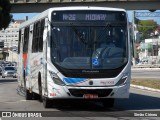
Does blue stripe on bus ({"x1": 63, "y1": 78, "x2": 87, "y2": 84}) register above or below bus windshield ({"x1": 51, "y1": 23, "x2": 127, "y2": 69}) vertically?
below

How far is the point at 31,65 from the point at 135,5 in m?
40.5

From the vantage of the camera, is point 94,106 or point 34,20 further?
point 34,20

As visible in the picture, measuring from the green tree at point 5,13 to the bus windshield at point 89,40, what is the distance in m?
48.0

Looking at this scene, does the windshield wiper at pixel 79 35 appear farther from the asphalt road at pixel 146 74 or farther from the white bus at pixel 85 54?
the asphalt road at pixel 146 74

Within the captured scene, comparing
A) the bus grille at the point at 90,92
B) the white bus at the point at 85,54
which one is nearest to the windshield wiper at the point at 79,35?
the white bus at the point at 85,54

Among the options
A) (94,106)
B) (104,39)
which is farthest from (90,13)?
(94,106)

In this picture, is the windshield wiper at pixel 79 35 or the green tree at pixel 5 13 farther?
the green tree at pixel 5 13

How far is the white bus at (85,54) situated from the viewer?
16.0m

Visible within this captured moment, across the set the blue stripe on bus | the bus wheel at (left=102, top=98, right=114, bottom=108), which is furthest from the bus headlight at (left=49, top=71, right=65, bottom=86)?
the bus wheel at (left=102, top=98, right=114, bottom=108)

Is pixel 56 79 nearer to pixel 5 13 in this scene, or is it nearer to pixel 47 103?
pixel 47 103

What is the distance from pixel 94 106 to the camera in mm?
18641

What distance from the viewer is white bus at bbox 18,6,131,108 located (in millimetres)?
16031

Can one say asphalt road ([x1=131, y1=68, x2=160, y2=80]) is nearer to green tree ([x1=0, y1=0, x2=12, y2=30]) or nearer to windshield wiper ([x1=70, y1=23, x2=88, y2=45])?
green tree ([x1=0, y1=0, x2=12, y2=30])

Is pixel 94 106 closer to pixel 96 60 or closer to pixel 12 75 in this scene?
pixel 96 60
